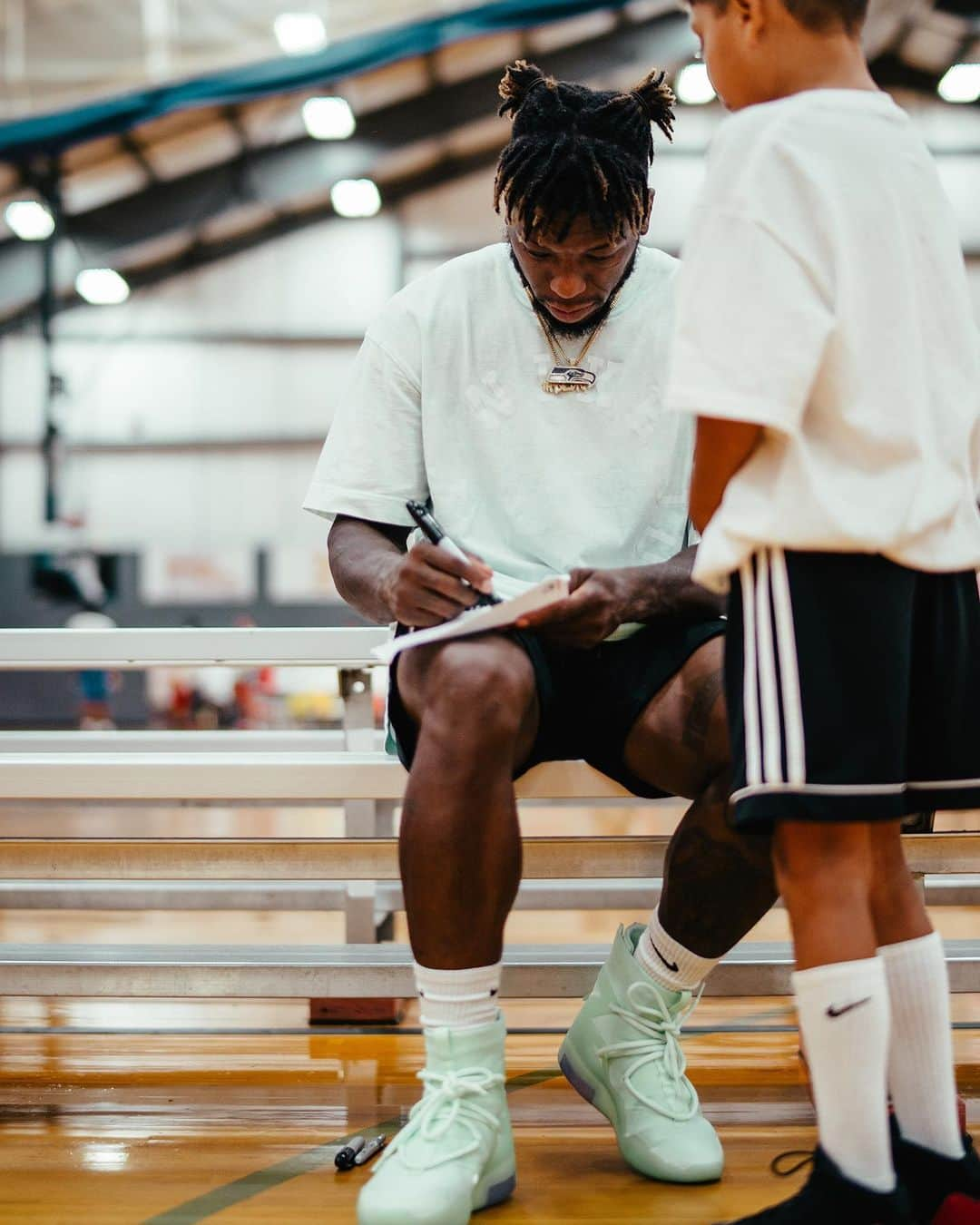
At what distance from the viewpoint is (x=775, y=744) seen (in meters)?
1.00

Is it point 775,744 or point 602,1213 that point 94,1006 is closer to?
point 602,1213

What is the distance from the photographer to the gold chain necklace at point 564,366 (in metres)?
1.47

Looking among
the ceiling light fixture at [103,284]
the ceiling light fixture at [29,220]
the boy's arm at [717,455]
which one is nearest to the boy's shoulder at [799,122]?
the boy's arm at [717,455]

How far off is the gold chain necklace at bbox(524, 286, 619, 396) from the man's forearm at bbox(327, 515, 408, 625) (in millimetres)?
239

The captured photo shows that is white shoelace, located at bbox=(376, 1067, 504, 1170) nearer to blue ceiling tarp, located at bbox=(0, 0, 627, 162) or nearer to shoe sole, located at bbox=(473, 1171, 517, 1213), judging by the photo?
shoe sole, located at bbox=(473, 1171, 517, 1213)

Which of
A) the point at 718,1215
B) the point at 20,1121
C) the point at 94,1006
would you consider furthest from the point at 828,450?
the point at 94,1006

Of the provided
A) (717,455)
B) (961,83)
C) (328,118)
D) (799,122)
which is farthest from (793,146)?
(328,118)

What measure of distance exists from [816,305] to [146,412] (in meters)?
8.09

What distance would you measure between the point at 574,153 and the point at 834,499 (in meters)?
0.57

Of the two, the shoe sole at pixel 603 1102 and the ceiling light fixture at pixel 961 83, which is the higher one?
the ceiling light fixture at pixel 961 83

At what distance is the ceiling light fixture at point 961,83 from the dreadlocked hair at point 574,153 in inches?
283

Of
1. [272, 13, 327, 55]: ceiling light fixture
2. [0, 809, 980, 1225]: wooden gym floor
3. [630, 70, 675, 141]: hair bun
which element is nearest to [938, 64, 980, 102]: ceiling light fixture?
[272, 13, 327, 55]: ceiling light fixture

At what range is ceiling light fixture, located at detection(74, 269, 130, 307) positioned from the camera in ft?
27.9

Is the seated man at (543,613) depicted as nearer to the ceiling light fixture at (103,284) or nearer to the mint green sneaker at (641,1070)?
the mint green sneaker at (641,1070)
